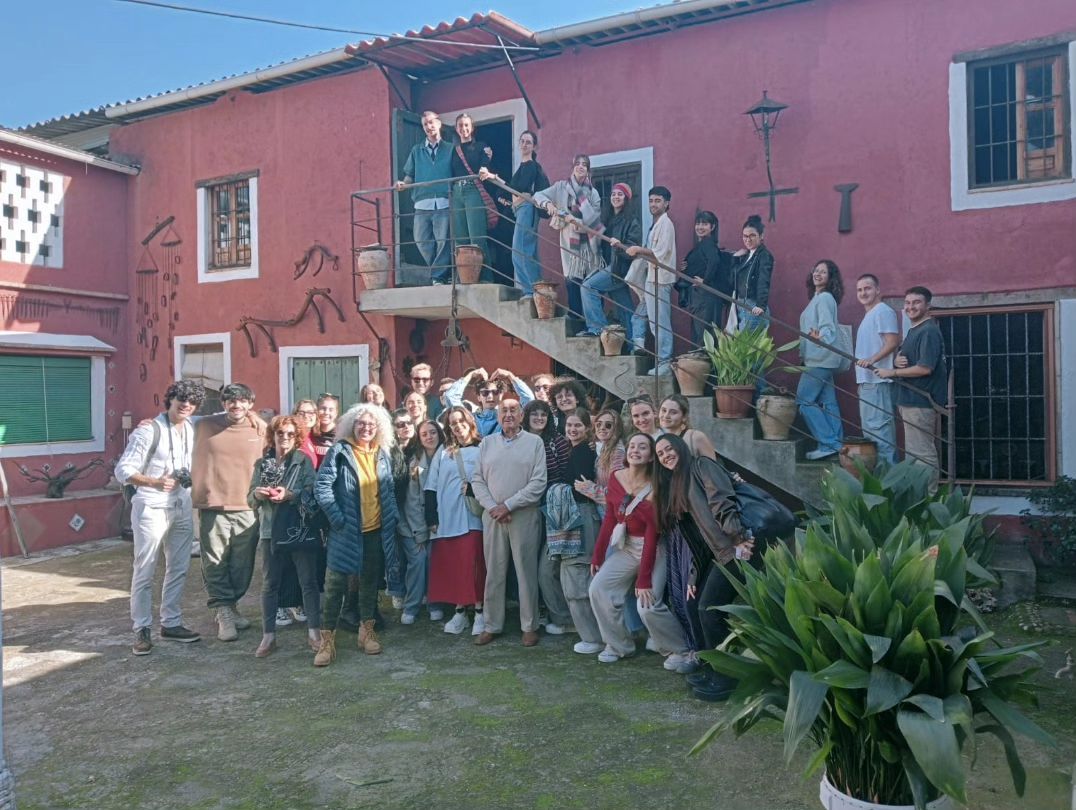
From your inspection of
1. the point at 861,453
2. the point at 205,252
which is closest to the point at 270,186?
the point at 205,252

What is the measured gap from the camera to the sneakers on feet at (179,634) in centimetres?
657

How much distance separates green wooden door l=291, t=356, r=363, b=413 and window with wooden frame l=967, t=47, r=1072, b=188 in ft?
23.6

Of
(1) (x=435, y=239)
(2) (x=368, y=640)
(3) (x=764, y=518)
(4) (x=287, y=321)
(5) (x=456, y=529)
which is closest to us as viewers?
(3) (x=764, y=518)

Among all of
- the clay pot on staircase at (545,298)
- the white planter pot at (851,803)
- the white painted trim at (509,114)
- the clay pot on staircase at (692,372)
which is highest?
the white painted trim at (509,114)

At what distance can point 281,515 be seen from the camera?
611 cm

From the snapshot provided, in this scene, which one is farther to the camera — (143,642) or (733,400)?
(733,400)

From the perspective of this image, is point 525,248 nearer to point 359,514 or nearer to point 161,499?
point 359,514

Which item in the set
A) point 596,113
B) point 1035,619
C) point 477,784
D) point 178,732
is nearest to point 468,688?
point 477,784

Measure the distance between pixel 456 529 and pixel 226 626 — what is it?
6.24 ft

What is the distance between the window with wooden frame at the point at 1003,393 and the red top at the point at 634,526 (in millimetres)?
3981

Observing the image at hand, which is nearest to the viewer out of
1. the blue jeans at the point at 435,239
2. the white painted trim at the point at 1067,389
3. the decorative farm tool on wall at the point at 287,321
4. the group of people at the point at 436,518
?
the group of people at the point at 436,518

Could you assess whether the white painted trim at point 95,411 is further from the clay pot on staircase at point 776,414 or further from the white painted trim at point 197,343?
the clay pot on staircase at point 776,414

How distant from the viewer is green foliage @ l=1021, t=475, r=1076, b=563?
731cm

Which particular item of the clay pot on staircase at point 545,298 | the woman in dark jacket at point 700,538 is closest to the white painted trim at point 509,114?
the clay pot on staircase at point 545,298
